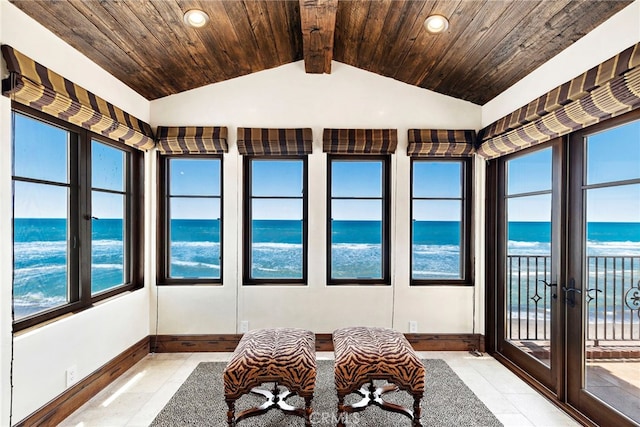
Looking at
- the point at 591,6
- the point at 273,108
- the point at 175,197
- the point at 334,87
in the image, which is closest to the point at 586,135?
the point at 591,6

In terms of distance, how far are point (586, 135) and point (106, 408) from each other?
3.97 meters

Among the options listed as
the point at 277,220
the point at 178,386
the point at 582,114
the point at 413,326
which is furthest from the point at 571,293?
the point at 178,386

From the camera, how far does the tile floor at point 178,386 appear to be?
2.29 m

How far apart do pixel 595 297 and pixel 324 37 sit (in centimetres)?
279

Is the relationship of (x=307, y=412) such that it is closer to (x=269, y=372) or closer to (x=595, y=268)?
(x=269, y=372)

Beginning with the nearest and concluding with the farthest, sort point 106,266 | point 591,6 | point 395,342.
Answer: point 591,6 < point 395,342 < point 106,266

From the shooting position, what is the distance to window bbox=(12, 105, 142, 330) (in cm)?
208

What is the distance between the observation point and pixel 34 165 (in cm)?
217

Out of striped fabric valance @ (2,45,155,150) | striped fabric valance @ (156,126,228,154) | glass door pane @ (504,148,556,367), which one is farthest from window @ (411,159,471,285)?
striped fabric valance @ (2,45,155,150)

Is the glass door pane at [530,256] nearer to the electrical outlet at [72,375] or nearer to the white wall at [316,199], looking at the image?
the white wall at [316,199]

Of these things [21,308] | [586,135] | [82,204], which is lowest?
[21,308]

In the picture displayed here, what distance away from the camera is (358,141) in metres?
3.40

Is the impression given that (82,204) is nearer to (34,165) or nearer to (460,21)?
(34,165)

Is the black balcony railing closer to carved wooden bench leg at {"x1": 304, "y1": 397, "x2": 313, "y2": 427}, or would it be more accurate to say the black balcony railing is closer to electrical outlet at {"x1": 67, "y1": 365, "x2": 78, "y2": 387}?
carved wooden bench leg at {"x1": 304, "y1": 397, "x2": 313, "y2": 427}
